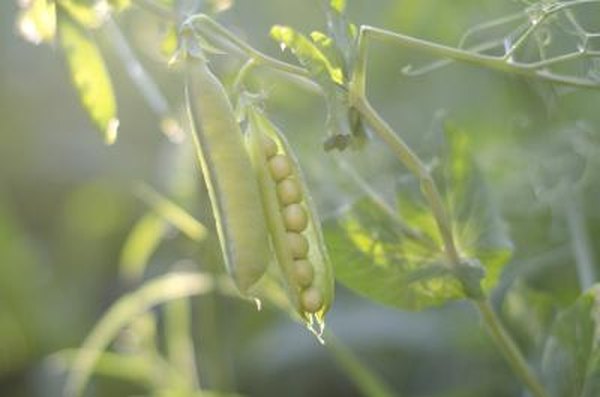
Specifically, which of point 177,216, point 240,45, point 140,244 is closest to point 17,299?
point 140,244

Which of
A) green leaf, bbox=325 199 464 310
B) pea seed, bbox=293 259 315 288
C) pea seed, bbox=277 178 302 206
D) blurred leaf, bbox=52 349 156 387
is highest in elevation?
pea seed, bbox=277 178 302 206

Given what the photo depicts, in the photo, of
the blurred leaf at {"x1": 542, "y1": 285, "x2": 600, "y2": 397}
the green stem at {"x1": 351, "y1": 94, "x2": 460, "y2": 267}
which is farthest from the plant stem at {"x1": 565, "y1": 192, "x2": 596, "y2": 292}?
the green stem at {"x1": 351, "y1": 94, "x2": 460, "y2": 267}

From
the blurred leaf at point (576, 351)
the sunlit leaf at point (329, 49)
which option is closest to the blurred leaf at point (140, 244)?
the blurred leaf at point (576, 351)

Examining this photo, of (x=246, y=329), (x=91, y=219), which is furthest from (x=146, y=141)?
(x=246, y=329)

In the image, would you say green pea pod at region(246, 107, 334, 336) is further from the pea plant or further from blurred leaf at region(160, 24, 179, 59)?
blurred leaf at region(160, 24, 179, 59)

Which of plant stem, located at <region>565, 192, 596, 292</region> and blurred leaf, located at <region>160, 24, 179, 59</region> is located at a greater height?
blurred leaf, located at <region>160, 24, 179, 59</region>

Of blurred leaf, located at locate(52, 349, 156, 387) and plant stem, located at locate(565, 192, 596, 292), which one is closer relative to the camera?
plant stem, located at locate(565, 192, 596, 292)

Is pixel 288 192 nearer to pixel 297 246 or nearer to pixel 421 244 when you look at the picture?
pixel 297 246
